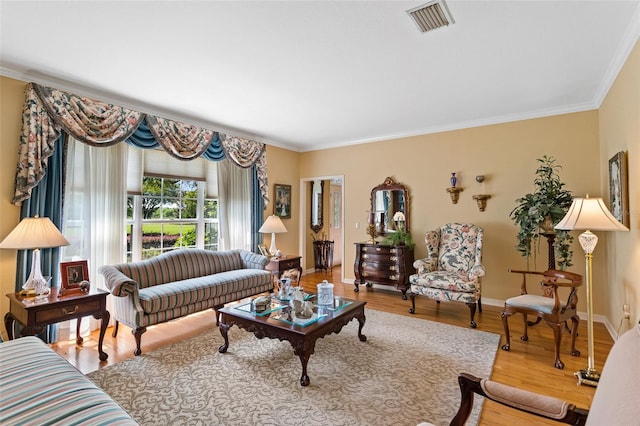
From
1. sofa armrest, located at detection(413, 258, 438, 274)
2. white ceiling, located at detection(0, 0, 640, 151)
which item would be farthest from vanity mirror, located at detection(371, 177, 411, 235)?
white ceiling, located at detection(0, 0, 640, 151)

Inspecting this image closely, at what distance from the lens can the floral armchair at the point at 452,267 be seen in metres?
3.63

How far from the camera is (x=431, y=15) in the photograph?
2.13 m

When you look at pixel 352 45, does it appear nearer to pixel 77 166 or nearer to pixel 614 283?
pixel 77 166

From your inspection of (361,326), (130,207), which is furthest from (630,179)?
(130,207)

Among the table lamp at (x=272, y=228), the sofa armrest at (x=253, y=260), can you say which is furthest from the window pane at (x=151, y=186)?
the table lamp at (x=272, y=228)

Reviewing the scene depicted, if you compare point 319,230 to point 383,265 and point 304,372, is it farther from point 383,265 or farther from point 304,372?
point 304,372

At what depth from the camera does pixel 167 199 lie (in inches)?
174

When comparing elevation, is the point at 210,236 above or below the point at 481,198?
below

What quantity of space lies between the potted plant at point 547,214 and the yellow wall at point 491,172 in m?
0.35

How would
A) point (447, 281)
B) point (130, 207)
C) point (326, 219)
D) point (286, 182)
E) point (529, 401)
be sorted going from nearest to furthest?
1. point (529, 401)
2. point (447, 281)
3. point (130, 207)
4. point (286, 182)
5. point (326, 219)

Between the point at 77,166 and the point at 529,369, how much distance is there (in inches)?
194

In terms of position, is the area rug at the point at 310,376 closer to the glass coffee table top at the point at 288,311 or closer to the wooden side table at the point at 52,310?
the glass coffee table top at the point at 288,311

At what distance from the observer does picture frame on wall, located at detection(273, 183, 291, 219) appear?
19.3 ft

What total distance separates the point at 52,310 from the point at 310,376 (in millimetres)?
2189
